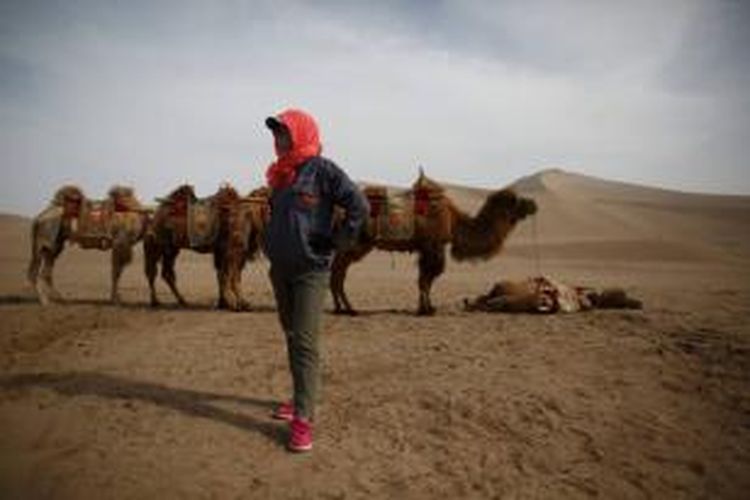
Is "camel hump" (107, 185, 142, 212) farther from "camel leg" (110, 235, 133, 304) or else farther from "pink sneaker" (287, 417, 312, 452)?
"pink sneaker" (287, 417, 312, 452)

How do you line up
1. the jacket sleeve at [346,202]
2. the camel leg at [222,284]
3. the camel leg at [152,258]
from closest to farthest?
1. the jacket sleeve at [346,202]
2. the camel leg at [222,284]
3. the camel leg at [152,258]

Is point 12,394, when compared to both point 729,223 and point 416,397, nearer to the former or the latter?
point 416,397

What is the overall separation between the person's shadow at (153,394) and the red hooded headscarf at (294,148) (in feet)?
6.60

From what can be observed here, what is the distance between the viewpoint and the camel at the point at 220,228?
39.4 feet

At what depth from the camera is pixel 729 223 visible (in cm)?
5194

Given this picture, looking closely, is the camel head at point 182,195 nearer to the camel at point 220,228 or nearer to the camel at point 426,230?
→ the camel at point 220,228

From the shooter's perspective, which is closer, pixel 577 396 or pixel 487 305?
pixel 577 396

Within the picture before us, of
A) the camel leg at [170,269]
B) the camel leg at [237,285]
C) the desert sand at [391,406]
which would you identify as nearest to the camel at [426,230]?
the desert sand at [391,406]

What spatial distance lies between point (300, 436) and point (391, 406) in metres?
1.09

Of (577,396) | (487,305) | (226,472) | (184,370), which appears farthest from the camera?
(487,305)

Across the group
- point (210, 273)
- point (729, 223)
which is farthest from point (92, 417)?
point (729, 223)

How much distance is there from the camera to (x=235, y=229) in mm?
11984

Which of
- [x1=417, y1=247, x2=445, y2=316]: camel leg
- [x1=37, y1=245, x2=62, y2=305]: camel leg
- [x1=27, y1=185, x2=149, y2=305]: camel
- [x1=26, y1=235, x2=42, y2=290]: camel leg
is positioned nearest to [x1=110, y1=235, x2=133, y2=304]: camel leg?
[x1=27, y1=185, x2=149, y2=305]: camel

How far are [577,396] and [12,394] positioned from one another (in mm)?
5557
